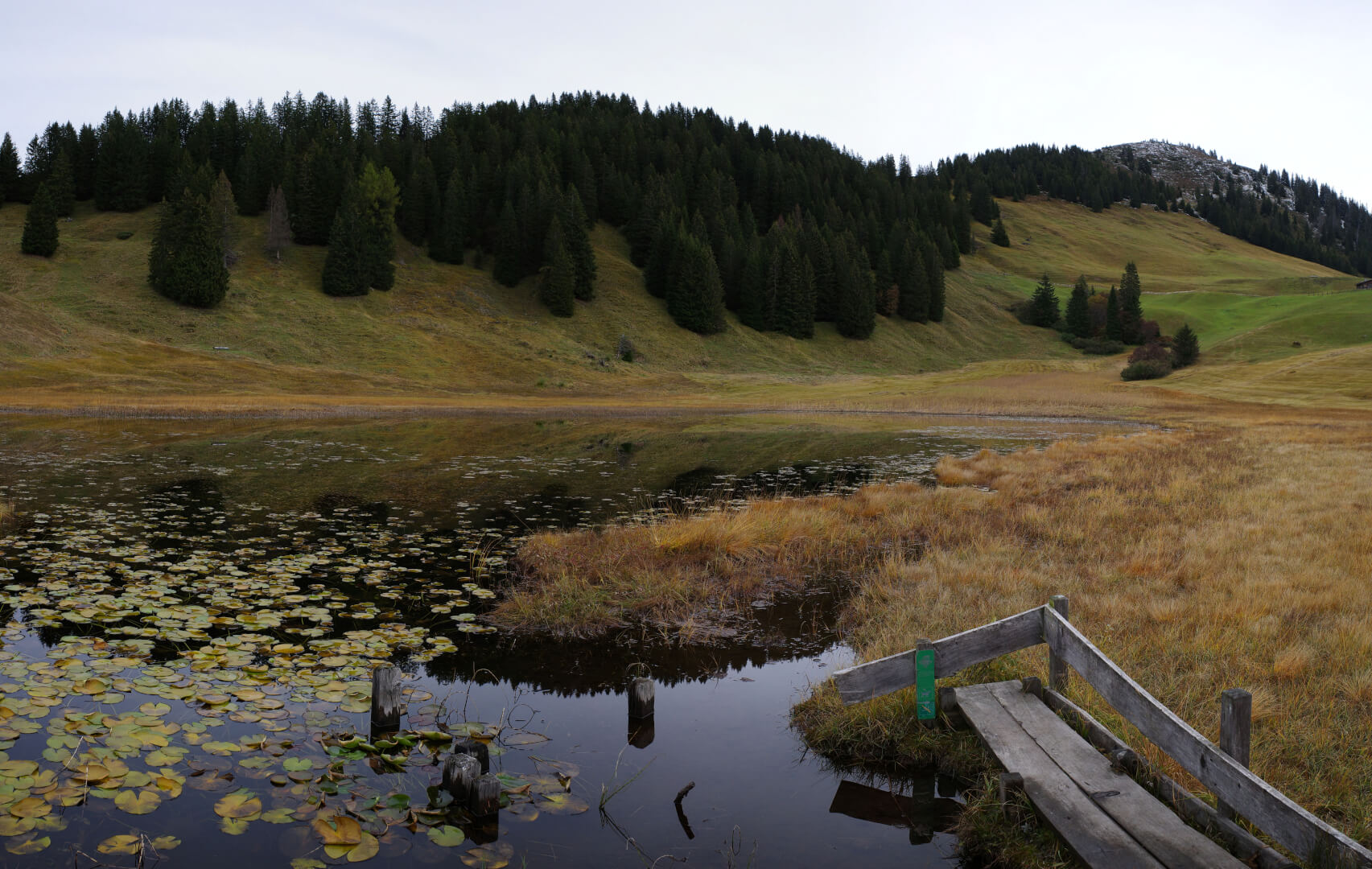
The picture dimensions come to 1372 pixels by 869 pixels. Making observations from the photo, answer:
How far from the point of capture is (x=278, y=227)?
8531cm

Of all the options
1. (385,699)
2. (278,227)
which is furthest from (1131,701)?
(278,227)

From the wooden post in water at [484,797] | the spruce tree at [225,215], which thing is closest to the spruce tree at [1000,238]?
the spruce tree at [225,215]

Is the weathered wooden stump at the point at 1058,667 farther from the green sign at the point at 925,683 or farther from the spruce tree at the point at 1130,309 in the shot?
the spruce tree at the point at 1130,309

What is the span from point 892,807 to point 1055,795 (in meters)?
1.35

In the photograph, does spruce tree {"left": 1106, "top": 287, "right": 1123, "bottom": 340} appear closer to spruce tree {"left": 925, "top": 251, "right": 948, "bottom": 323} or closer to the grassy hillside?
the grassy hillside

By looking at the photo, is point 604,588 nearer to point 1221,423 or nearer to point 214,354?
point 1221,423

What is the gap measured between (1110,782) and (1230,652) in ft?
12.4

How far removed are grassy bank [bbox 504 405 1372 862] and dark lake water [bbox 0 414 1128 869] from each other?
2.66ft

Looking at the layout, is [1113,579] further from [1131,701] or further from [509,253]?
[509,253]

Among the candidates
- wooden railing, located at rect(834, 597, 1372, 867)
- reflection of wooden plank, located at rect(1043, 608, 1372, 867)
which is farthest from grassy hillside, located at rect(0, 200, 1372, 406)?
reflection of wooden plank, located at rect(1043, 608, 1372, 867)

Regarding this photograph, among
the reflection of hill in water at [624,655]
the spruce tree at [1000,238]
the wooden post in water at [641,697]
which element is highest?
the spruce tree at [1000,238]

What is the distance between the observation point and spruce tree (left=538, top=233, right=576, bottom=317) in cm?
8856

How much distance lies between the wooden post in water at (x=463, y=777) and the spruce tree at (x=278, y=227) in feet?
293

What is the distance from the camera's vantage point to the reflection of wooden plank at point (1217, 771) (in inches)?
174
